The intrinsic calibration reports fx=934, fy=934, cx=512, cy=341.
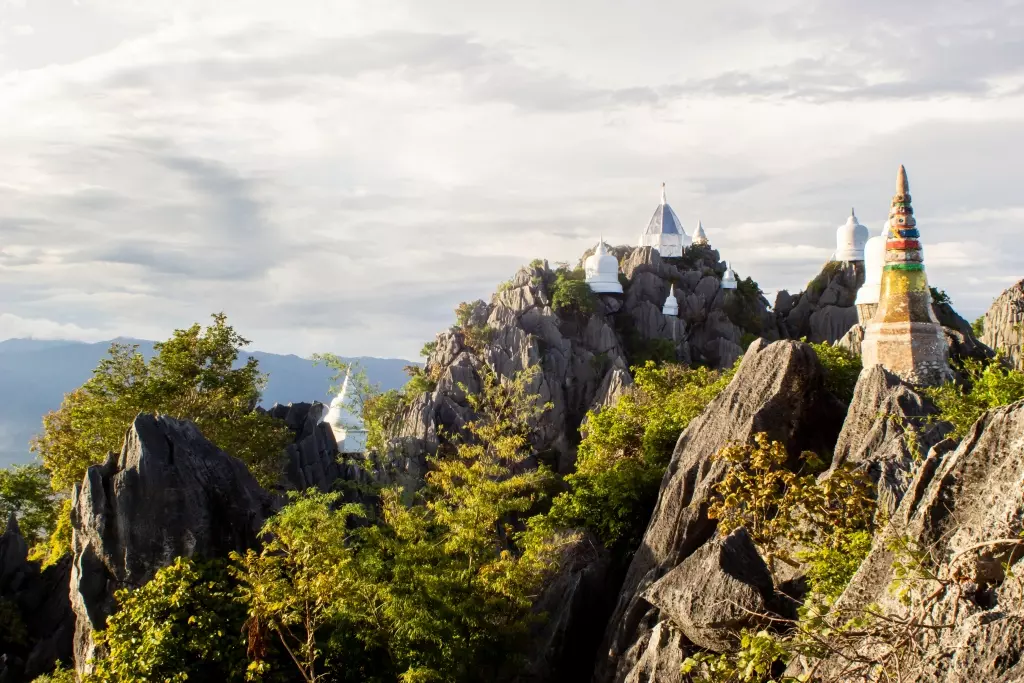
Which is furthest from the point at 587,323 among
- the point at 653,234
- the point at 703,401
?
the point at 703,401

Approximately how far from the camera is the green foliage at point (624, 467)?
761 inches

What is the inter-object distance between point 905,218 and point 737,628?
8.97m

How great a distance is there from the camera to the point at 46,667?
20.5 meters

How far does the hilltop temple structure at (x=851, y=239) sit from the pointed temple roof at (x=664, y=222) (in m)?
13.9

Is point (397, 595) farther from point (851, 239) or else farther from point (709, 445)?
point (851, 239)

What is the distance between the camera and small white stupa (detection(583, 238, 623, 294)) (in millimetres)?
66688

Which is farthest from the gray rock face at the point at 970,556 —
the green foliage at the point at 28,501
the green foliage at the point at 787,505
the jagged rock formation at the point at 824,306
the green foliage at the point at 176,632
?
the jagged rock formation at the point at 824,306

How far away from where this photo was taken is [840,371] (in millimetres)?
20000

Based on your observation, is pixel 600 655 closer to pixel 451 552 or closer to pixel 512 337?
pixel 451 552

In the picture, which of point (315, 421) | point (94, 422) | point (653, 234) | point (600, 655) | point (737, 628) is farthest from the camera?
point (653, 234)

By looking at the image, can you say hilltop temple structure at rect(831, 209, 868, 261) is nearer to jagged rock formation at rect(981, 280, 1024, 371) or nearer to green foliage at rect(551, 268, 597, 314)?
green foliage at rect(551, 268, 597, 314)

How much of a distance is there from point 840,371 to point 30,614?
64.4 ft

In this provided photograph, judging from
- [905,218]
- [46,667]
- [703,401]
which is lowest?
[46,667]

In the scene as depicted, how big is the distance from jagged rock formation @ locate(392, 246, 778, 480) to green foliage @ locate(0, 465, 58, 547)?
18.1 metres
